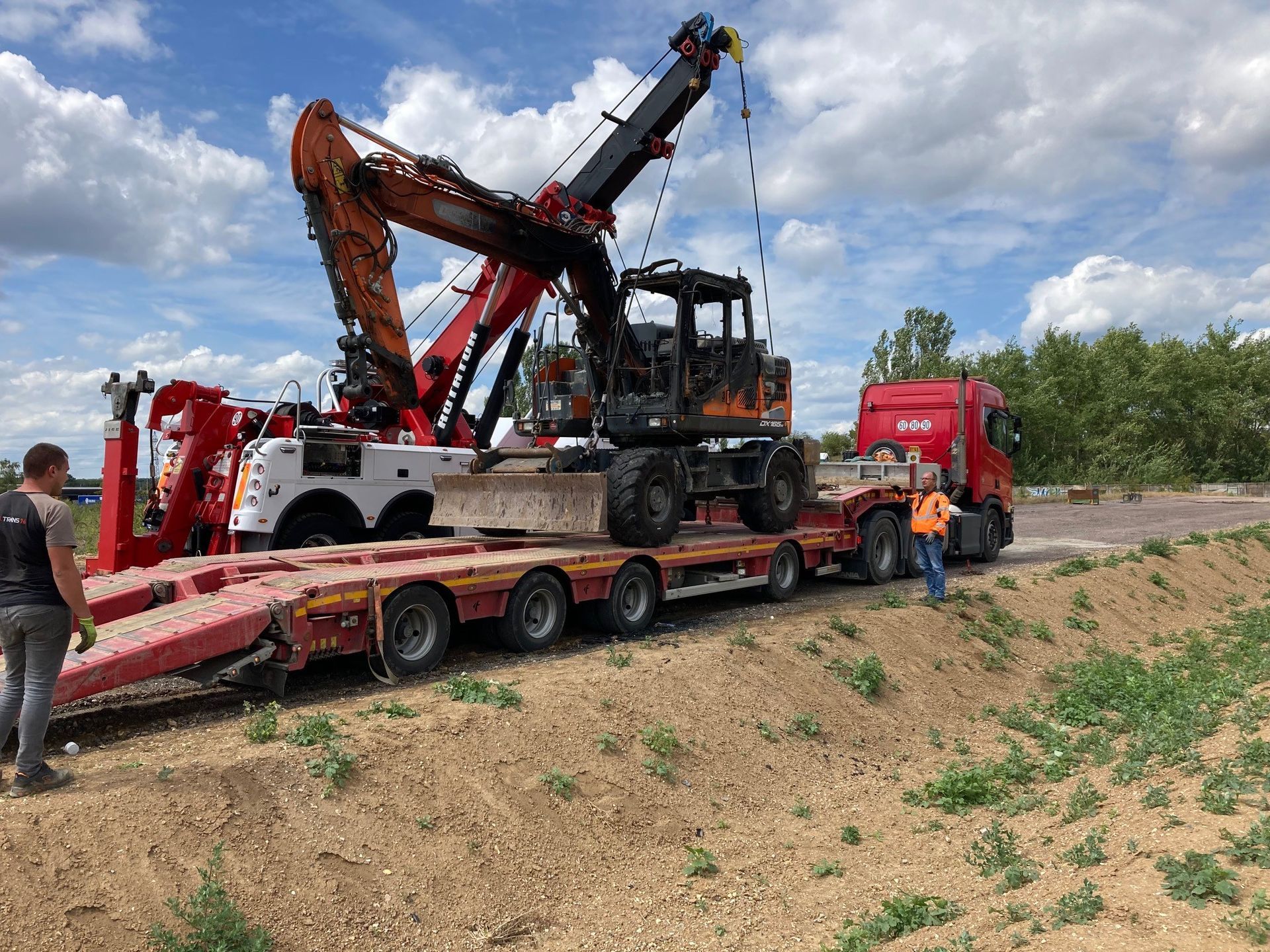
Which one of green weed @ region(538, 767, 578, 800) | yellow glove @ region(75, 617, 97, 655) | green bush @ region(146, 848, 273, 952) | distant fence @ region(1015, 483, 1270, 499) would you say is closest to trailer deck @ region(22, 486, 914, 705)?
Result: yellow glove @ region(75, 617, 97, 655)

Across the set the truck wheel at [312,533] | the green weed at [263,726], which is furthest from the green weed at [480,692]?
the truck wheel at [312,533]

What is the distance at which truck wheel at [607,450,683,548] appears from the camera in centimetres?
968

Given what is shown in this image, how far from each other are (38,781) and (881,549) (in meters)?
12.1

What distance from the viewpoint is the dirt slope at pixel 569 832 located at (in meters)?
4.26

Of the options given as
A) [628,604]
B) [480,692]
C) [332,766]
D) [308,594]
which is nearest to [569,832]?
[480,692]

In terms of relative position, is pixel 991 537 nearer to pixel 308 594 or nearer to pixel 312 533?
pixel 312 533

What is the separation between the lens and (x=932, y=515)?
38.9 feet

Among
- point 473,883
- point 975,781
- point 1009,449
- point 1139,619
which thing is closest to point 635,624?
point 975,781

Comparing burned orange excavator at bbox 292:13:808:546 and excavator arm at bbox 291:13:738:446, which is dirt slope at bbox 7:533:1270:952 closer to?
burned orange excavator at bbox 292:13:808:546

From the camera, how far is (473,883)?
5.02m

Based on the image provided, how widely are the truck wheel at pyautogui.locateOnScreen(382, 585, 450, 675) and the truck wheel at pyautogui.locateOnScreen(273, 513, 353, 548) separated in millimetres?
3538

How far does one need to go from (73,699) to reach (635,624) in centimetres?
542

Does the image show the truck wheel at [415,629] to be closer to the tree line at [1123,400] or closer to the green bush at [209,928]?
the green bush at [209,928]

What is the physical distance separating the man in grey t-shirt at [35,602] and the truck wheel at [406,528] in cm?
710
